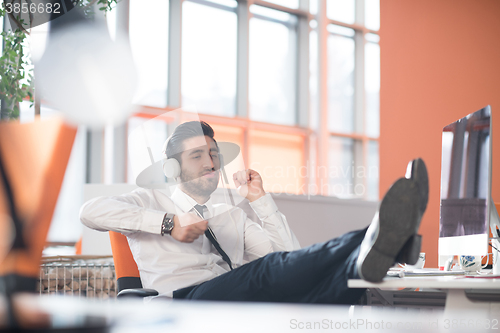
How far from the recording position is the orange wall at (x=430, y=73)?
14.1ft

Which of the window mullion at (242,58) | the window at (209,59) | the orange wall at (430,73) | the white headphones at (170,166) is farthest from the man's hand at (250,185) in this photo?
the window mullion at (242,58)

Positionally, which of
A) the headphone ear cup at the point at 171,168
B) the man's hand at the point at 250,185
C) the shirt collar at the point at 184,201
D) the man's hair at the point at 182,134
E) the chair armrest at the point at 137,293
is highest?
the man's hair at the point at 182,134

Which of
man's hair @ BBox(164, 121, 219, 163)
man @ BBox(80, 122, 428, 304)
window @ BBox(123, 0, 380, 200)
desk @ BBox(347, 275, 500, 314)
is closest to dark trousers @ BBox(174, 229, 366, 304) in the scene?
man @ BBox(80, 122, 428, 304)

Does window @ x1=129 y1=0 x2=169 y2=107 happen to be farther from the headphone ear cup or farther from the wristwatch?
the wristwatch

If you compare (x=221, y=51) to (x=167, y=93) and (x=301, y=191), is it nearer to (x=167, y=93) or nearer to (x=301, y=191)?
(x=167, y=93)

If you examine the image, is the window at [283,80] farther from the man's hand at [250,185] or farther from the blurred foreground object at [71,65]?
the man's hand at [250,185]

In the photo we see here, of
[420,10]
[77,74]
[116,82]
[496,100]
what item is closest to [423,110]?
[496,100]

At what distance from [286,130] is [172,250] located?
15.3 ft

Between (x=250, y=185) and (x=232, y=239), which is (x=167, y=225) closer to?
(x=232, y=239)

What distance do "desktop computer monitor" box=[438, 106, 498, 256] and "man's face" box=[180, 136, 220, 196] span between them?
0.77 m

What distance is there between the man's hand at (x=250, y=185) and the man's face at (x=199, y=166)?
12 cm

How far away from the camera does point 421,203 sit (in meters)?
0.94

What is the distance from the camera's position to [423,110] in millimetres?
4430

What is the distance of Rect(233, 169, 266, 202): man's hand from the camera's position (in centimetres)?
178
